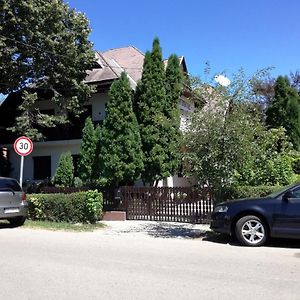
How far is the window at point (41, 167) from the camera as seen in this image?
27.4m

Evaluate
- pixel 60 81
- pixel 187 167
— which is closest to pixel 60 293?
pixel 187 167

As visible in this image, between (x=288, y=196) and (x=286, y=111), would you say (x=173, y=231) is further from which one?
(x=286, y=111)

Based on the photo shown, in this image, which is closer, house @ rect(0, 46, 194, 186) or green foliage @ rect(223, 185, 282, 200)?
green foliage @ rect(223, 185, 282, 200)

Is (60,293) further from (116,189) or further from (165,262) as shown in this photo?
(116,189)

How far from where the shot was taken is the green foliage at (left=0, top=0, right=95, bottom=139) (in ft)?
67.5

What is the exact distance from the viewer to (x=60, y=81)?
23.2 m

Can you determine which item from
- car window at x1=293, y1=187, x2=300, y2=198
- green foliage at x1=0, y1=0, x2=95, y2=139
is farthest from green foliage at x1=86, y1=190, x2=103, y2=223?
green foliage at x1=0, y1=0, x2=95, y2=139

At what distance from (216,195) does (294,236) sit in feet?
10.3

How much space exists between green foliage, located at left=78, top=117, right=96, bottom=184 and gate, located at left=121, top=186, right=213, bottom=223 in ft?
18.2

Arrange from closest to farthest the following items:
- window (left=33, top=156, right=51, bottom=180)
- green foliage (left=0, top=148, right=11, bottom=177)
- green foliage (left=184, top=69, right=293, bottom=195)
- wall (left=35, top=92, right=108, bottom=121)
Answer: green foliage (left=184, top=69, right=293, bottom=195)
wall (left=35, top=92, right=108, bottom=121)
window (left=33, top=156, right=51, bottom=180)
green foliage (left=0, top=148, right=11, bottom=177)

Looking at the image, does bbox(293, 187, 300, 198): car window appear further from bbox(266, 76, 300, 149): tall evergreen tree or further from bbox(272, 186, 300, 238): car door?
bbox(266, 76, 300, 149): tall evergreen tree

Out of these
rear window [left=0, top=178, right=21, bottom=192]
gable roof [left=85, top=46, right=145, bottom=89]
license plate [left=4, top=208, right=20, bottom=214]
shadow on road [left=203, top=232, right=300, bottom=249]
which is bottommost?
shadow on road [left=203, top=232, right=300, bottom=249]

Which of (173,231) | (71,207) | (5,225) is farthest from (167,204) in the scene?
(5,225)

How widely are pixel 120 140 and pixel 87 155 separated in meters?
4.40
